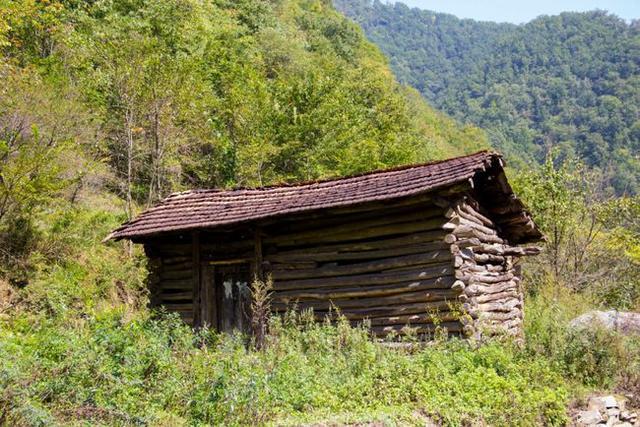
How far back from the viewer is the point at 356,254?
34.9 feet

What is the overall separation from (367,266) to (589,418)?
4289mm

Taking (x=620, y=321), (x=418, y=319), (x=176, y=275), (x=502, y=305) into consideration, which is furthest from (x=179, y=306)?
(x=620, y=321)

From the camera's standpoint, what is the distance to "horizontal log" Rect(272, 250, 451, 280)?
977 cm

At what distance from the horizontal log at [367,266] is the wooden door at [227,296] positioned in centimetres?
103

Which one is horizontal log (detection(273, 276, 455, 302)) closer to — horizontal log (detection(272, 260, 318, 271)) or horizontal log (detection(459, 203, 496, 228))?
horizontal log (detection(272, 260, 318, 271))

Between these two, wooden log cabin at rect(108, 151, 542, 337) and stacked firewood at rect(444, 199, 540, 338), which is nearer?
stacked firewood at rect(444, 199, 540, 338)

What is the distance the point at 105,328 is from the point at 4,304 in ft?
23.2

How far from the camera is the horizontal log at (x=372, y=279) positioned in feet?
31.9

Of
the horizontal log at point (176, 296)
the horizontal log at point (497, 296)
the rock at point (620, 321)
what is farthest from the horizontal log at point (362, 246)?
the rock at point (620, 321)

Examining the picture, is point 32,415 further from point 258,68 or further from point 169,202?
point 258,68

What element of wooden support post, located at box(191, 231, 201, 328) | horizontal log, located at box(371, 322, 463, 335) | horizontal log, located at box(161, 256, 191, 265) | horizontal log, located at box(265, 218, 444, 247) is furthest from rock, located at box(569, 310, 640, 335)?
horizontal log, located at box(161, 256, 191, 265)

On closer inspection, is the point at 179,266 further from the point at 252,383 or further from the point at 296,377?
the point at 252,383

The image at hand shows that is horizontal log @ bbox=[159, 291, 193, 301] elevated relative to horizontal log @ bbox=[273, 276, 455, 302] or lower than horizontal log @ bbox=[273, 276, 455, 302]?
elevated

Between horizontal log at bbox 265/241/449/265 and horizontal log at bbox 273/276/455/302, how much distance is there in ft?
1.76
